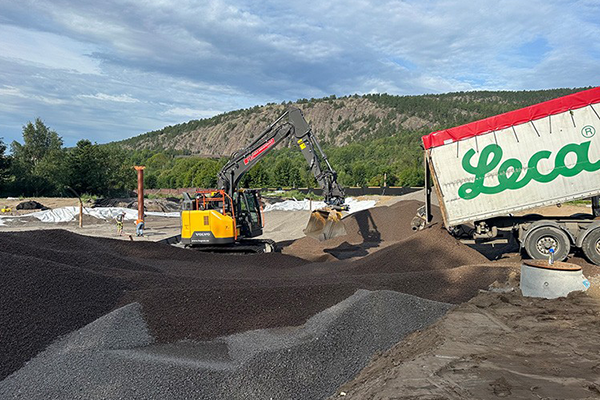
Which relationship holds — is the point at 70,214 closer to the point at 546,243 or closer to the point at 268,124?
the point at 546,243

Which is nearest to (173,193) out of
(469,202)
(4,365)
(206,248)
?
(206,248)

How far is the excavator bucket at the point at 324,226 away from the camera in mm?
16719

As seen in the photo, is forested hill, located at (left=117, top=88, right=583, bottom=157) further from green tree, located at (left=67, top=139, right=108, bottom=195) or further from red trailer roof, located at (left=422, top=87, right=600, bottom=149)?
red trailer roof, located at (left=422, top=87, right=600, bottom=149)

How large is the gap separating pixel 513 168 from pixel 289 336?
7.60 m

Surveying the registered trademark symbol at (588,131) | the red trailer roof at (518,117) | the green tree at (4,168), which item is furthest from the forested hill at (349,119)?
the registered trademark symbol at (588,131)

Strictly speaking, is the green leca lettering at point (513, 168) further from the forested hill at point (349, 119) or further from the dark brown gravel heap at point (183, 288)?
the forested hill at point (349, 119)

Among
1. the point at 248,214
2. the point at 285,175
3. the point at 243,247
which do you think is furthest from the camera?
the point at 285,175

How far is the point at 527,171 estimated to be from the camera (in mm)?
11258

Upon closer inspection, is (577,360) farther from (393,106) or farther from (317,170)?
(393,106)

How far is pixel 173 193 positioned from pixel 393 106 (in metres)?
113

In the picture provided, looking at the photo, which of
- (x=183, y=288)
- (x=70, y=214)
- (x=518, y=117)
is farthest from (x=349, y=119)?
(x=183, y=288)

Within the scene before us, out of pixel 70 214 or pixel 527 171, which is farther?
pixel 70 214

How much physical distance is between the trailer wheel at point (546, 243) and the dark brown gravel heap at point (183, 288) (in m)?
1.28

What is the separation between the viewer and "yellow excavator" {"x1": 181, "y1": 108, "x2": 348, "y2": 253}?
1384 cm
